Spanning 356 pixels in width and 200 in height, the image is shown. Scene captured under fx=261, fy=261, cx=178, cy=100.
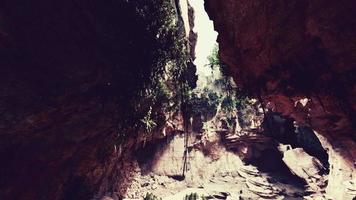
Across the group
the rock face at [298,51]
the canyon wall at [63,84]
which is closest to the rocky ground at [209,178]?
the canyon wall at [63,84]

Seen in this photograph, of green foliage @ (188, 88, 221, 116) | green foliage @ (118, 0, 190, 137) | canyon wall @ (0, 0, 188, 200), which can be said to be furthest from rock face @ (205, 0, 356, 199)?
green foliage @ (188, 88, 221, 116)

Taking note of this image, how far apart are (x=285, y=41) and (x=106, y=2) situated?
7941mm

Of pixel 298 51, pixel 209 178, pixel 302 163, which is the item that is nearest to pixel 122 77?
pixel 298 51

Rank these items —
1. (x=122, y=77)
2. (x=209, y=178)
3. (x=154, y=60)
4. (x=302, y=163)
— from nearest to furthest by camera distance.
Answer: (x=122, y=77), (x=154, y=60), (x=302, y=163), (x=209, y=178)

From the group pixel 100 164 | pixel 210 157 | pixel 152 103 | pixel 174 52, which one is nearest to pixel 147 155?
pixel 210 157

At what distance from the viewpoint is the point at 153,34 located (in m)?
14.1

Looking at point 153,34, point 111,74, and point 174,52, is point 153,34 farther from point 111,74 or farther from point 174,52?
point 111,74

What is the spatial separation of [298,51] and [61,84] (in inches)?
391

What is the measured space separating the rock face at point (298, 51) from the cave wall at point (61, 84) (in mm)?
4995

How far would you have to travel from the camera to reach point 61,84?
1172cm

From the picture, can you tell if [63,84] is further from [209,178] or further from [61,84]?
[209,178]

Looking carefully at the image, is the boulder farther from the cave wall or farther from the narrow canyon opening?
the cave wall

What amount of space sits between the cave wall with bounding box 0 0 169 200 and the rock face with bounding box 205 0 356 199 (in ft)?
16.4

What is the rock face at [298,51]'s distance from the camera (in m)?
7.95
